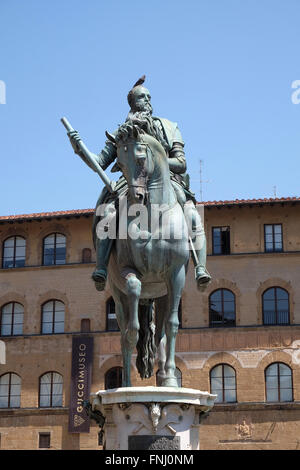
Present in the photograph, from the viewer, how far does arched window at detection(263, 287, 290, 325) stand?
40.0 meters

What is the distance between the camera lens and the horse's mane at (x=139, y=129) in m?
10.8

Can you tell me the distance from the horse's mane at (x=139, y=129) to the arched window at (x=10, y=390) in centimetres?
3070

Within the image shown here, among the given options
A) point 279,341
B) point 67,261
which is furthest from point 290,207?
point 67,261

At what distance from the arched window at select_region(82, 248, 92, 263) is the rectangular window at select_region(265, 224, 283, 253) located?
8.24 m

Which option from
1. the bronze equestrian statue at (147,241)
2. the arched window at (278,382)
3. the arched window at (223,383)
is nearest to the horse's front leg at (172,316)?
the bronze equestrian statue at (147,241)

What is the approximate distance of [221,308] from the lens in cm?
4078

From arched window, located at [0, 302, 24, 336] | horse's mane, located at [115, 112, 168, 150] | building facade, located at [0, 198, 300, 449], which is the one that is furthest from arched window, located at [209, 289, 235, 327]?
horse's mane, located at [115, 112, 168, 150]

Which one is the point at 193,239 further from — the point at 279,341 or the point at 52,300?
the point at 52,300

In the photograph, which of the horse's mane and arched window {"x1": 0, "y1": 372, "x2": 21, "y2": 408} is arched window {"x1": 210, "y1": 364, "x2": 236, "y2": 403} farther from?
the horse's mane

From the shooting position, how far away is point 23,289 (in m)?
42.8

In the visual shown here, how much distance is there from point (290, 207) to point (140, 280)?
101 feet

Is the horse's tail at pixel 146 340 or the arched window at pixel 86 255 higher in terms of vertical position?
the arched window at pixel 86 255

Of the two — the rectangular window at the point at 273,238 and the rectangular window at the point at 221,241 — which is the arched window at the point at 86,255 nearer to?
the rectangular window at the point at 221,241

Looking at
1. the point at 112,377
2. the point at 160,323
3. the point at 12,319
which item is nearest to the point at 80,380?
the point at 112,377
